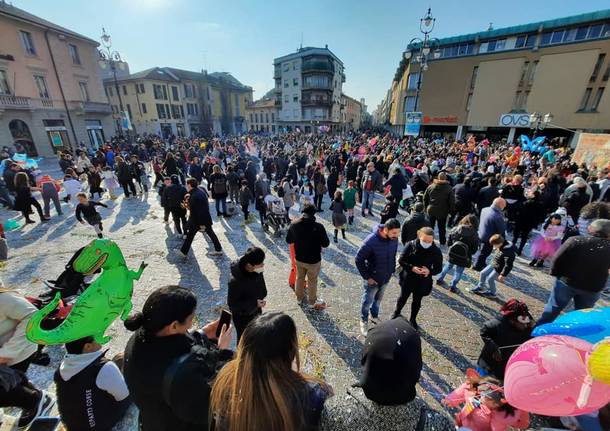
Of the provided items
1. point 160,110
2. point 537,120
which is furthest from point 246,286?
point 160,110

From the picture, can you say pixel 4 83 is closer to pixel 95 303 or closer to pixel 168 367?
pixel 95 303

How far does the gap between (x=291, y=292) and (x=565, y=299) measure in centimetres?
417

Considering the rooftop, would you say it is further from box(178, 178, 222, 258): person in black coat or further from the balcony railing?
box(178, 178, 222, 258): person in black coat

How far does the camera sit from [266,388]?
4.04 feet

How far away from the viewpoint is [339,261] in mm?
6168

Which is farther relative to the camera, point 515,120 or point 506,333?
point 515,120

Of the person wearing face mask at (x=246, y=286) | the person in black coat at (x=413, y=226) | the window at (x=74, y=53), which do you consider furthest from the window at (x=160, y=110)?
the person wearing face mask at (x=246, y=286)

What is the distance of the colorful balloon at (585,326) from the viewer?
1.84m

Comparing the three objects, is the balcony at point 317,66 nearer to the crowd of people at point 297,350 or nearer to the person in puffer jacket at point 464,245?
the crowd of people at point 297,350

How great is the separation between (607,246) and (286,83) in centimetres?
5418

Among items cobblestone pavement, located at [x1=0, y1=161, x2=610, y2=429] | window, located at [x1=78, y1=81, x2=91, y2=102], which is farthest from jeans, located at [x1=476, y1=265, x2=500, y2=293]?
window, located at [x1=78, y1=81, x2=91, y2=102]

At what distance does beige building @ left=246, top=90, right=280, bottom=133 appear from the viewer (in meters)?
54.5

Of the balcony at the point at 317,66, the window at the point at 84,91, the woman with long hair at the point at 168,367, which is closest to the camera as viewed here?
the woman with long hair at the point at 168,367

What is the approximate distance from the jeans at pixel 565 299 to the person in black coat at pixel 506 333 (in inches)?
55.5
